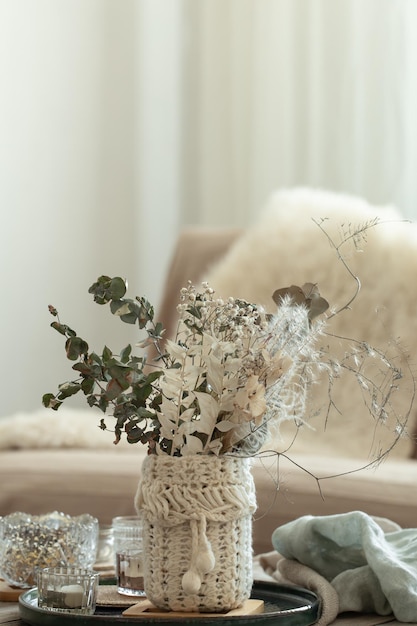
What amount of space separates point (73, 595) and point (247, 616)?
18cm

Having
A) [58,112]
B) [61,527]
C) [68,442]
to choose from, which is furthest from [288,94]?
[61,527]

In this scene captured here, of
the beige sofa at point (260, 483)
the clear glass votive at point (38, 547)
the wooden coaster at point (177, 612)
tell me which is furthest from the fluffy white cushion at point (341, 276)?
the wooden coaster at point (177, 612)

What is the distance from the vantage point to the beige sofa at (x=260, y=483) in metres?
1.76

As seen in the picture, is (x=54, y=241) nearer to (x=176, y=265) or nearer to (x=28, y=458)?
(x=176, y=265)

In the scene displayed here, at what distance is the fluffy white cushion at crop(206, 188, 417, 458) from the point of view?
219cm

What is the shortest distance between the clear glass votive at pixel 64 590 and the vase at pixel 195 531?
0.08 m

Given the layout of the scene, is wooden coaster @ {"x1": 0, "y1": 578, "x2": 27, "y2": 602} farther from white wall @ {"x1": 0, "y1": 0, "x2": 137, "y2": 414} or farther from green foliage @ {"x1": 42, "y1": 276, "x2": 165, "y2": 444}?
white wall @ {"x1": 0, "y1": 0, "x2": 137, "y2": 414}

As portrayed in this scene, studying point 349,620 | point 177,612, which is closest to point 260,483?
point 349,620

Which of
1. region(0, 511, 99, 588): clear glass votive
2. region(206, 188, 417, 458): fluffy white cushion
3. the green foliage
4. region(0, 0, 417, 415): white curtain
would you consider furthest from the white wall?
the green foliage

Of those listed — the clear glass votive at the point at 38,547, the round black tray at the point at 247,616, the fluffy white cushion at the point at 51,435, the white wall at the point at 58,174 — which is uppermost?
the white wall at the point at 58,174

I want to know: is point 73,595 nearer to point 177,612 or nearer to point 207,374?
point 177,612

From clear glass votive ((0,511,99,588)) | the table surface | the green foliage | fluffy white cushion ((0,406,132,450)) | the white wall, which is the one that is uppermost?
the white wall

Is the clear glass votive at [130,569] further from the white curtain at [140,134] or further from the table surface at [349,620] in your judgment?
the white curtain at [140,134]

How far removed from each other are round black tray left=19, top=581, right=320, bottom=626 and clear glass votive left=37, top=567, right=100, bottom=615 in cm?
2
